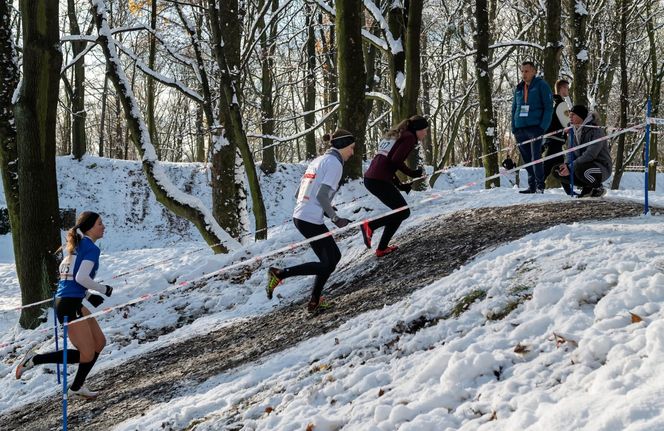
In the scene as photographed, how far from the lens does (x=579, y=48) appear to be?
14.6 metres

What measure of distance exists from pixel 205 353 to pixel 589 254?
13.5 ft

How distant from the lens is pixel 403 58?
46.3 ft

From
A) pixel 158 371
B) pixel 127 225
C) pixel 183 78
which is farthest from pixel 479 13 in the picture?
pixel 183 78

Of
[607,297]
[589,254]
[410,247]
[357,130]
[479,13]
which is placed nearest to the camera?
[607,297]

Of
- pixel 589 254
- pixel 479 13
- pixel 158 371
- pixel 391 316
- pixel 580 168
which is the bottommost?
pixel 158 371

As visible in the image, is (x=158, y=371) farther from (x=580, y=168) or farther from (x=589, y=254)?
(x=580, y=168)

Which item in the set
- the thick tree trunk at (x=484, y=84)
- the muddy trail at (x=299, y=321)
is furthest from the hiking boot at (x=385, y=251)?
the thick tree trunk at (x=484, y=84)

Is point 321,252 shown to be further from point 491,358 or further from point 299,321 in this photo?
point 491,358

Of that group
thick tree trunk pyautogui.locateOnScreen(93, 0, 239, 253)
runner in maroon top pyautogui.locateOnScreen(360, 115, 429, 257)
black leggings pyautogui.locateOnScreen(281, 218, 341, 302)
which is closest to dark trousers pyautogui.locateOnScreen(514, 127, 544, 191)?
runner in maroon top pyautogui.locateOnScreen(360, 115, 429, 257)

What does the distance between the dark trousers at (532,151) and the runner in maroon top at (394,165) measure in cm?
295

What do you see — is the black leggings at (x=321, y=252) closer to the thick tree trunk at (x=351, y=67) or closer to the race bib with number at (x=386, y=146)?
the race bib with number at (x=386, y=146)

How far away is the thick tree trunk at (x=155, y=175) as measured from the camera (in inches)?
459

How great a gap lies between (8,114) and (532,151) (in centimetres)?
868

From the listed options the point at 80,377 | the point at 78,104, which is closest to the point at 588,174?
the point at 80,377
